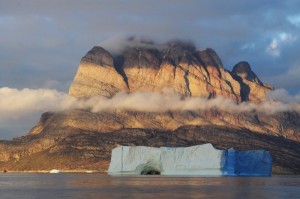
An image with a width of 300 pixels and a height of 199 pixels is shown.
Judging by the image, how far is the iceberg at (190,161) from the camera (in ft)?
439

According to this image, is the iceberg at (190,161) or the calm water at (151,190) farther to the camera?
the iceberg at (190,161)

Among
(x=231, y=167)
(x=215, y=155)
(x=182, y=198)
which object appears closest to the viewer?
(x=182, y=198)

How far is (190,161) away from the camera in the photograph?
5349 inches

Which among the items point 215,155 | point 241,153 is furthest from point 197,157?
point 241,153

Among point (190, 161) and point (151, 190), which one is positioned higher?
point (190, 161)

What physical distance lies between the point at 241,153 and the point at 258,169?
34.4 feet

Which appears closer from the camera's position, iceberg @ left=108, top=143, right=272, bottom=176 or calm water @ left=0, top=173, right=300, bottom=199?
calm water @ left=0, top=173, right=300, bottom=199

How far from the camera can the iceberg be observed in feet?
439

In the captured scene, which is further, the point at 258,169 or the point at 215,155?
the point at 258,169

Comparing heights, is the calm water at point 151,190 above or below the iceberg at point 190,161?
below

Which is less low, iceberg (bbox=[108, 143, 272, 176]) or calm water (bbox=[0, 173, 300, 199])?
iceberg (bbox=[108, 143, 272, 176])

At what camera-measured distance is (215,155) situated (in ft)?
432

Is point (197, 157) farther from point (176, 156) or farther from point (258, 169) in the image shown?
point (258, 169)

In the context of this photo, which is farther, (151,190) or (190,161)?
(190,161)
